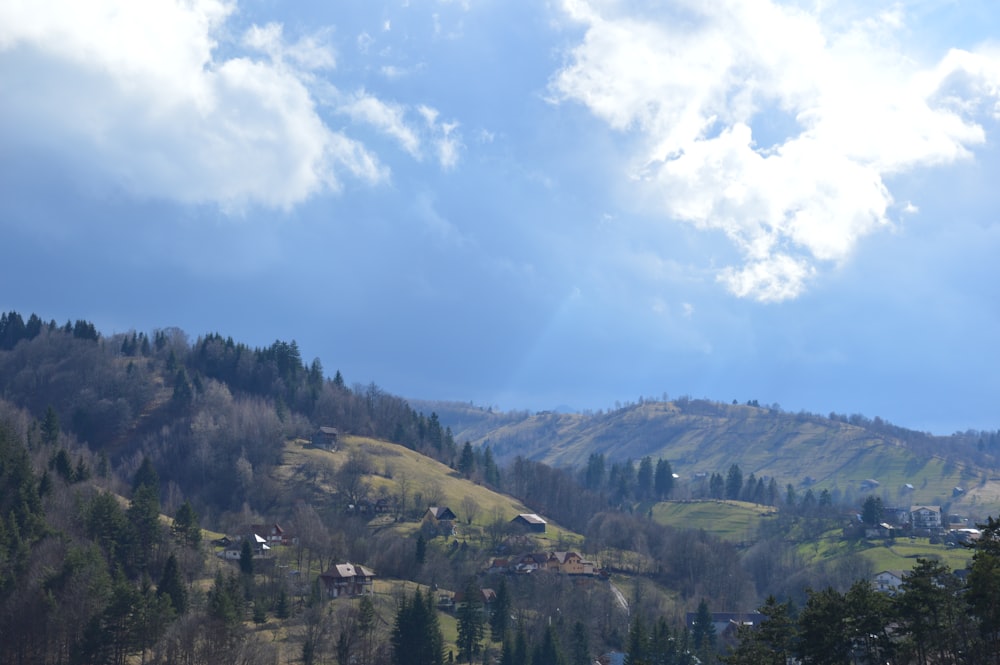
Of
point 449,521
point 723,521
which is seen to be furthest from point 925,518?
point 449,521

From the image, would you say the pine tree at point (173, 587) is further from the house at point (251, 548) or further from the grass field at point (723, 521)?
the grass field at point (723, 521)

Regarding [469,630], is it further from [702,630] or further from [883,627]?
[883,627]

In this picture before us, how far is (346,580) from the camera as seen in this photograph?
335 ft

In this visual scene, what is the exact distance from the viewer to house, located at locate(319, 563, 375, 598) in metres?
101

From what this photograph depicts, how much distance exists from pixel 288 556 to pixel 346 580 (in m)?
11.7

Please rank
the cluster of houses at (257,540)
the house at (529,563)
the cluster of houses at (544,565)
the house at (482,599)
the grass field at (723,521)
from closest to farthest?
the house at (482,599) < the cluster of houses at (257,540) < the cluster of houses at (544,565) < the house at (529,563) < the grass field at (723,521)

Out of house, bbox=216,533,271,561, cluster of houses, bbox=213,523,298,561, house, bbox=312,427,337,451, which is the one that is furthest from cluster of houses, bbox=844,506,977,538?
house, bbox=216,533,271,561

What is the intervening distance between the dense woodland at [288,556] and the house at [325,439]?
8.55 feet

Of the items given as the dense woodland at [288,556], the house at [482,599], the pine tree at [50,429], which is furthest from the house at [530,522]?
the pine tree at [50,429]

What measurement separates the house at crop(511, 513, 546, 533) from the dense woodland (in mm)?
6088

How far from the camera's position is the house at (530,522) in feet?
495

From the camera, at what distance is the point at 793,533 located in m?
170

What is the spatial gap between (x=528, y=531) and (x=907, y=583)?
10446 cm

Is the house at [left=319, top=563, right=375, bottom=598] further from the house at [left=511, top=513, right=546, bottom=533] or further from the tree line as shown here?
the tree line
